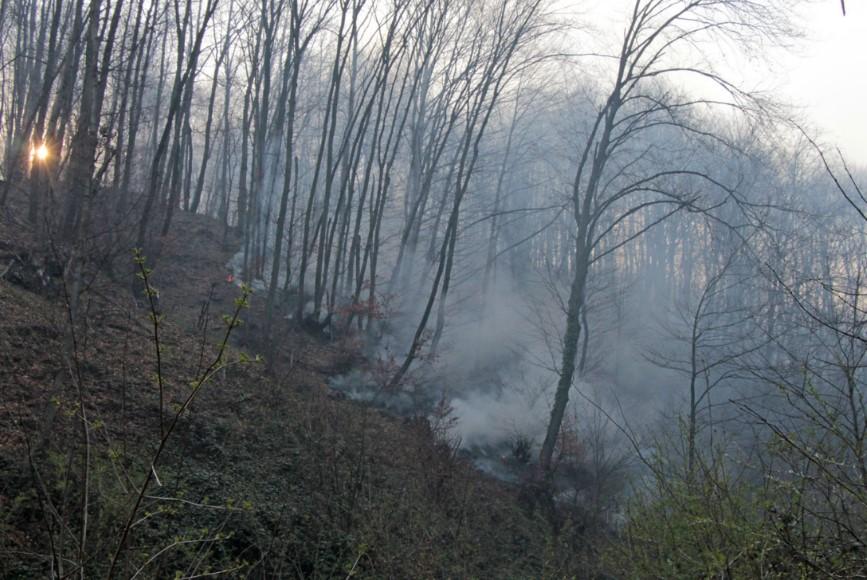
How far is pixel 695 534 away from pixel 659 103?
30.3 feet

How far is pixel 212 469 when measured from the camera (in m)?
7.51

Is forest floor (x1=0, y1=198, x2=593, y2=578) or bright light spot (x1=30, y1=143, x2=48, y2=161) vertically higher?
bright light spot (x1=30, y1=143, x2=48, y2=161)

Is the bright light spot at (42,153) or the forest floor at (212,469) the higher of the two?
the bright light spot at (42,153)

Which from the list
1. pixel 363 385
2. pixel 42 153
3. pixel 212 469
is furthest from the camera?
pixel 363 385

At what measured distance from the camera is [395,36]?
1739 centimetres

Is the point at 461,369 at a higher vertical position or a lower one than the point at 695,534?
higher

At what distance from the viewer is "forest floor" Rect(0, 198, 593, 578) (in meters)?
4.94

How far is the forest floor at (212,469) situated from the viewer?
16.2 feet

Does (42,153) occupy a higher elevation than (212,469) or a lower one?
higher

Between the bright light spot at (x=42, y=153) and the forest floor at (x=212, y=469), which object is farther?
the bright light spot at (x=42, y=153)

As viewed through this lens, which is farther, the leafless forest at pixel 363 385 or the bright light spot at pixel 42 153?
the bright light spot at pixel 42 153

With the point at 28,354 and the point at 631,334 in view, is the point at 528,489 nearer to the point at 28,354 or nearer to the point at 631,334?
the point at 28,354

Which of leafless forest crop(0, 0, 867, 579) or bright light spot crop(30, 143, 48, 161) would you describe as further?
bright light spot crop(30, 143, 48, 161)

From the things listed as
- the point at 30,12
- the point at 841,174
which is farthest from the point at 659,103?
the point at 841,174
